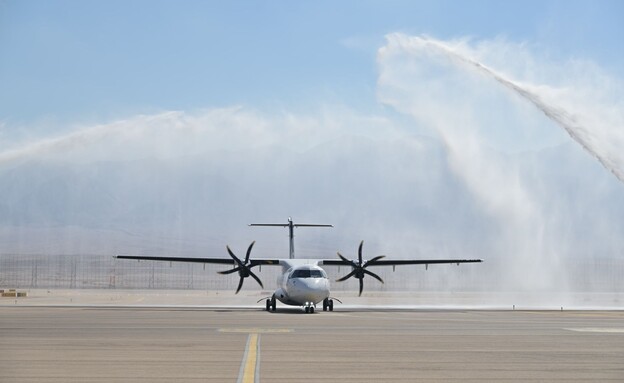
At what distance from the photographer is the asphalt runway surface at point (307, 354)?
15.4 meters

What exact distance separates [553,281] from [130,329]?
6927 cm

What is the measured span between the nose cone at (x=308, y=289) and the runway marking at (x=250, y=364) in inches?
993

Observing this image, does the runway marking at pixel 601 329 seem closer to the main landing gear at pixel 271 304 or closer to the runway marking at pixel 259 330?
the runway marking at pixel 259 330

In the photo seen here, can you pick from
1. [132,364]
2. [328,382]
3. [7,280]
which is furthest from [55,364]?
[7,280]

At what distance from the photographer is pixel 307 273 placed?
50.1 meters

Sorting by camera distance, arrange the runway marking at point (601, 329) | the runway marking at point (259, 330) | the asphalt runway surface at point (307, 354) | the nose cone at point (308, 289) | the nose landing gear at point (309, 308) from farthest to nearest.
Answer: the nose landing gear at point (309, 308)
the nose cone at point (308, 289)
the runway marking at point (601, 329)
the runway marking at point (259, 330)
the asphalt runway surface at point (307, 354)

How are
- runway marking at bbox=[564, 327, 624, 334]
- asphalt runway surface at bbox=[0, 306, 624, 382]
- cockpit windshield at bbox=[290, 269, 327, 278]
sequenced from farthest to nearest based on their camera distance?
cockpit windshield at bbox=[290, 269, 327, 278]
runway marking at bbox=[564, 327, 624, 334]
asphalt runway surface at bbox=[0, 306, 624, 382]

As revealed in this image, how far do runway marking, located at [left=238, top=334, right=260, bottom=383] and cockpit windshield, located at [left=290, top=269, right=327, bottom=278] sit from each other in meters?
26.2

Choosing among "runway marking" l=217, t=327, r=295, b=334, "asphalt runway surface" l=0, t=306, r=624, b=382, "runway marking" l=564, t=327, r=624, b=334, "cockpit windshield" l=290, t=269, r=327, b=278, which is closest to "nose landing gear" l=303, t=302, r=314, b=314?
"cockpit windshield" l=290, t=269, r=327, b=278

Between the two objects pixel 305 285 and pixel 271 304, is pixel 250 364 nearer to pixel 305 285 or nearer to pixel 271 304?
pixel 305 285

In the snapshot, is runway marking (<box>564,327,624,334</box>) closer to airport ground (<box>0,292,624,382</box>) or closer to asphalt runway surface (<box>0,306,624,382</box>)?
airport ground (<box>0,292,624,382</box>)

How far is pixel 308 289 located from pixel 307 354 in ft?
96.5

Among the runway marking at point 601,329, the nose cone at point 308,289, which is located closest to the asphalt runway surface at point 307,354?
the runway marking at point 601,329

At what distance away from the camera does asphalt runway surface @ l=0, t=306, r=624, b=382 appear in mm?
15430
